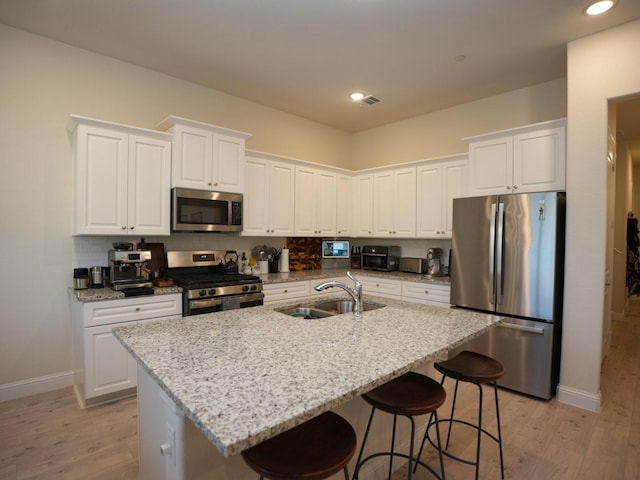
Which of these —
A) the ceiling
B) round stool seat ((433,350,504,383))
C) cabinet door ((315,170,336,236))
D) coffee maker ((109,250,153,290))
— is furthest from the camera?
cabinet door ((315,170,336,236))

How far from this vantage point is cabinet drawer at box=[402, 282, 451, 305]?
12.1 ft

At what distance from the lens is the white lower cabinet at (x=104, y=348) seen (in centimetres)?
267

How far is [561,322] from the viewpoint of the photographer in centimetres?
295

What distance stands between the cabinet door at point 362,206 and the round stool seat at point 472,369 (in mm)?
2813

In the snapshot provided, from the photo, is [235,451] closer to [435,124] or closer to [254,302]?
[254,302]

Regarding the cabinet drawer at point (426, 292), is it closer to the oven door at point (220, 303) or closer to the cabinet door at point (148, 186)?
the oven door at point (220, 303)

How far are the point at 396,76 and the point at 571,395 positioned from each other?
3.22 metres

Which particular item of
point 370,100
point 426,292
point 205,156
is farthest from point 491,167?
point 205,156

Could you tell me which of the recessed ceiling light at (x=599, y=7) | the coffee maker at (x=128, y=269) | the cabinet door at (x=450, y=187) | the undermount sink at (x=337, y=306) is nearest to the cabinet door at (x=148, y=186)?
the coffee maker at (x=128, y=269)

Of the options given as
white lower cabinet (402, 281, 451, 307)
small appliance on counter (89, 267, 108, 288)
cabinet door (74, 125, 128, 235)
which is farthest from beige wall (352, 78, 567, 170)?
small appliance on counter (89, 267, 108, 288)

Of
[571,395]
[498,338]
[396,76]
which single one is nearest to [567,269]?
[498,338]

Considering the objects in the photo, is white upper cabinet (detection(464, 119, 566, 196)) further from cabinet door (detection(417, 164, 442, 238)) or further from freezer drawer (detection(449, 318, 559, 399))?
freezer drawer (detection(449, 318, 559, 399))

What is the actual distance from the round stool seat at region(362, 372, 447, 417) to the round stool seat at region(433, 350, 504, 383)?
227mm

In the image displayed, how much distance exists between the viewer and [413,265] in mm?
4371
